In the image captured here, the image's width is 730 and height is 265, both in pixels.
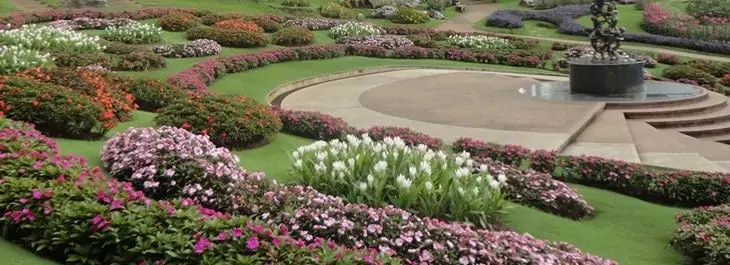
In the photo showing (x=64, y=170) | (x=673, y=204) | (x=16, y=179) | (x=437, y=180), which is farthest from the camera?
(x=673, y=204)

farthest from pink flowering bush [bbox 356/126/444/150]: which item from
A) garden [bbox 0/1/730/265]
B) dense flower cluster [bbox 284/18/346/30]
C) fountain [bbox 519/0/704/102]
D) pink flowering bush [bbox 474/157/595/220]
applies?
dense flower cluster [bbox 284/18/346/30]

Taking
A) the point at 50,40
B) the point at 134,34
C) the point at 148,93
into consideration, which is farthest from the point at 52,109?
the point at 134,34

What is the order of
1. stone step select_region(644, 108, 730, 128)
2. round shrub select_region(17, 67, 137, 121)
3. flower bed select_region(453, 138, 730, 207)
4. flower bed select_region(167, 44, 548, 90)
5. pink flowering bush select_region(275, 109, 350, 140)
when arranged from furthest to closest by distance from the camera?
1. flower bed select_region(167, 44, 548, 90)
2. stone step select_region(644, 108, 730, 128)
3. pink flowering bush select_region(275, 109, 350, 140)
4. round shrub select_region(17, 67, 137, 121)
5. flower bed select_region(453, 138, 730, 207)

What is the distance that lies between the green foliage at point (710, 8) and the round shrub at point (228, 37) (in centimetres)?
2146

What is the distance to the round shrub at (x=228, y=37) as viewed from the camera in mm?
20703

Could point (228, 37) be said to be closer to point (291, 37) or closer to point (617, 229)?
point (291, 37)

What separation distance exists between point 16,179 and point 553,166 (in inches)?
244

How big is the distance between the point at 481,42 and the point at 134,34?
11655 millimetres

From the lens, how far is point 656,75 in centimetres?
2186

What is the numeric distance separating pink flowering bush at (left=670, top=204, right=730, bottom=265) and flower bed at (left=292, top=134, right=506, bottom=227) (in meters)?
1.66

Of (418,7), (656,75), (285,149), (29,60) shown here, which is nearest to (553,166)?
(285,149)

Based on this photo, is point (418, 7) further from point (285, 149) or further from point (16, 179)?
point (16, 179)

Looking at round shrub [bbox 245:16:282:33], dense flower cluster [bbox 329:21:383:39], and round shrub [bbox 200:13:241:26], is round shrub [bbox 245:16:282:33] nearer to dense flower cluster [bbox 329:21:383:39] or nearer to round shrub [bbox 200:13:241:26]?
round shrub [bbox 200:13:241:26]

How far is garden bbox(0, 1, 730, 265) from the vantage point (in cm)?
469
